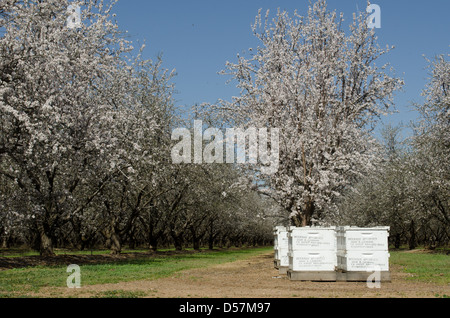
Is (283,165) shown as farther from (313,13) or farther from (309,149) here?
(313,13)

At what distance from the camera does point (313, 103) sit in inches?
1115

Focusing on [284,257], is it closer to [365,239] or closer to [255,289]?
[365,239]

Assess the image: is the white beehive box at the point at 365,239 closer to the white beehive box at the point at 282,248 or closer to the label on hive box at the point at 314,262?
the label on hive box at the point at 314,262

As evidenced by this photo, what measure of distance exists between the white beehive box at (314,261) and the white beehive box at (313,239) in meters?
0.17

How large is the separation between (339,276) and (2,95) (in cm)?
1385

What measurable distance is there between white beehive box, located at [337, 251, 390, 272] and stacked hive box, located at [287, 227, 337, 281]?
64 centimetres

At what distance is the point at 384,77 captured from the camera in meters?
29.4

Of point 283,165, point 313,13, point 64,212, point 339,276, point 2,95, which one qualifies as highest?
point 313,13

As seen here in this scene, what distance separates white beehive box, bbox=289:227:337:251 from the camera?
1794 centimetres

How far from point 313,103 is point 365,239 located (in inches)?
485

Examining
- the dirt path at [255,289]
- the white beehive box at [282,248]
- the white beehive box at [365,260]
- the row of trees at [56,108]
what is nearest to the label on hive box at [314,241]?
the white beehive box at [365,260]

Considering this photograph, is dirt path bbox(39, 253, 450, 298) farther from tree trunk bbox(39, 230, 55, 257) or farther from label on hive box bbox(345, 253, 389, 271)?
tree trunk bbox(39, 230, 55, 257)
